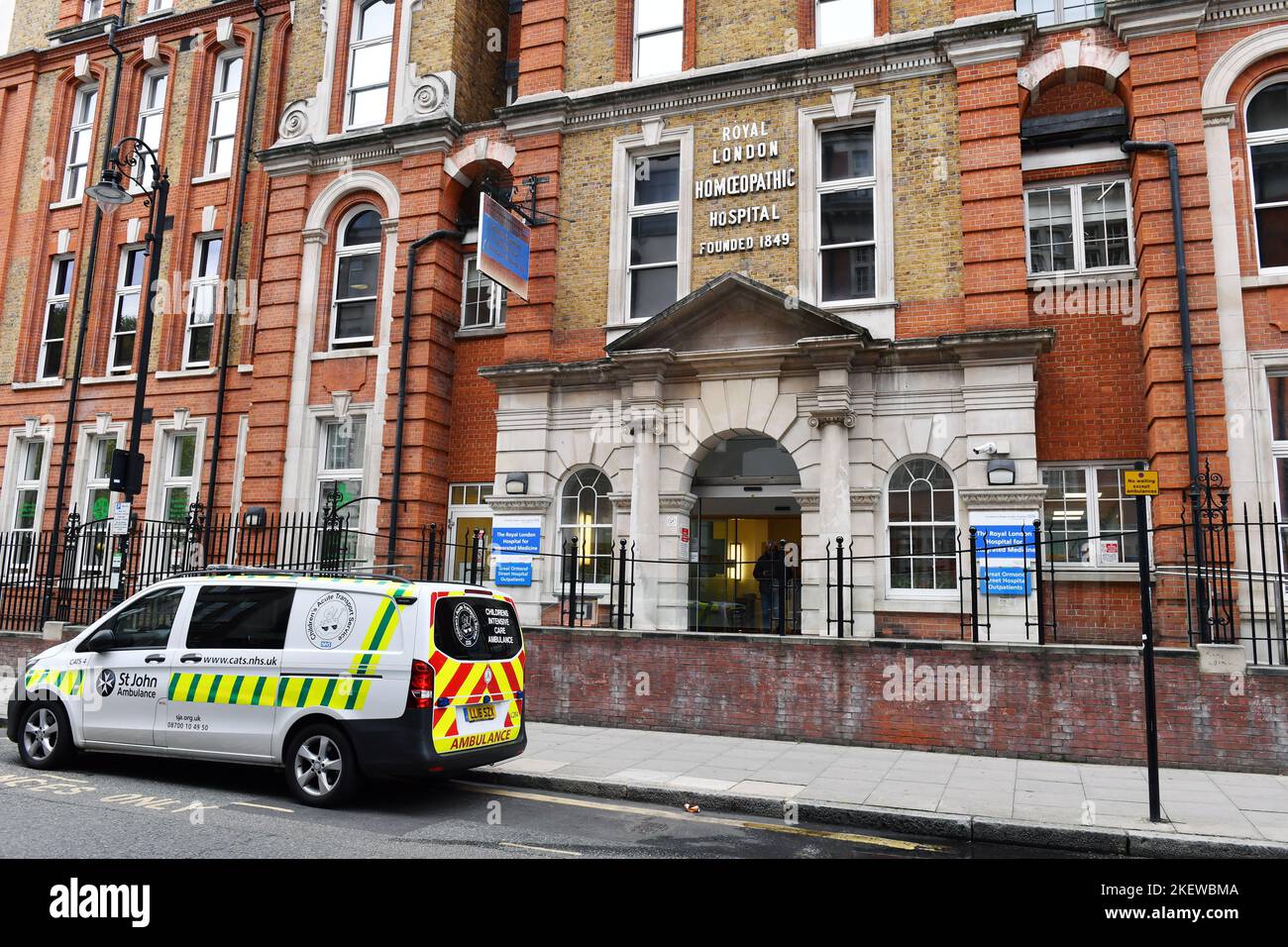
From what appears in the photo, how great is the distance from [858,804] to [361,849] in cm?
407

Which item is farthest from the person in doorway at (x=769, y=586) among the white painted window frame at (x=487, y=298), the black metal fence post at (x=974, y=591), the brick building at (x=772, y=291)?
the white painted window frame at (x=487, y=298)

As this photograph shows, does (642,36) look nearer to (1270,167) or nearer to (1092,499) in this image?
(1270,167)

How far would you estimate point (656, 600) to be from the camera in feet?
45.4

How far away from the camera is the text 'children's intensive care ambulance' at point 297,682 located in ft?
24.3

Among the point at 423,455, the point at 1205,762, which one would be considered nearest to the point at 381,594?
the point at 1205,762

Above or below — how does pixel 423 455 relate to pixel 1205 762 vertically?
above

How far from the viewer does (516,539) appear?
1528 centimetres

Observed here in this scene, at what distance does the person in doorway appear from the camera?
12.6 m

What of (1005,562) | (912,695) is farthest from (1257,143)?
(912,695)

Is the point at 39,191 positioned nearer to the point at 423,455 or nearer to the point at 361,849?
the point at 423,455

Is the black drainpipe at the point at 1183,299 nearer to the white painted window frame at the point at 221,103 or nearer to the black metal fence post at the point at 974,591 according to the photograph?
the black metal fence post at the point at 974,591

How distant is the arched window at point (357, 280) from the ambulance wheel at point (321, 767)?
456 inches

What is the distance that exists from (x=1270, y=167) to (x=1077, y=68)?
10.2 ft

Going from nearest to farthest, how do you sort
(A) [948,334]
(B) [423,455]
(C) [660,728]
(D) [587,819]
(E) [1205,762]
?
(D) [587,819], (E) [1205,762], (C) [660,728], (A) [948,334], (B) [423,455]
